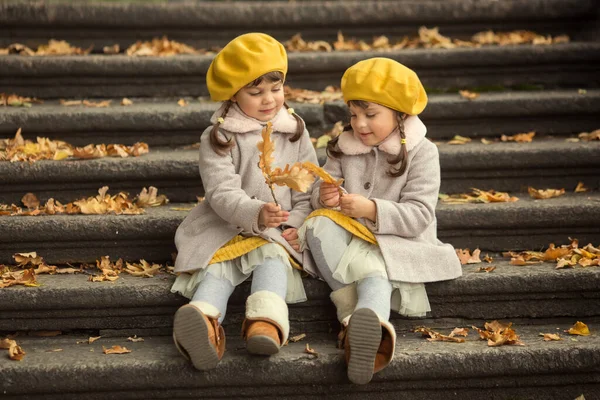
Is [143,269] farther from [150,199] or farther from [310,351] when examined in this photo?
[310,351]

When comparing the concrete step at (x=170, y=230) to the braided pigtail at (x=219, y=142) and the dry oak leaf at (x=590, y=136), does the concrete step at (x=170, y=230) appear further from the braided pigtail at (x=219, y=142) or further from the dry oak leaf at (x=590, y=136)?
the dry oak leaf at (x=590, y=136)

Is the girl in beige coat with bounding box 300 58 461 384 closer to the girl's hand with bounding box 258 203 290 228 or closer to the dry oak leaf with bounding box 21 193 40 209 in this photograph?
the girl's hand with bounding box 258 203 290 228

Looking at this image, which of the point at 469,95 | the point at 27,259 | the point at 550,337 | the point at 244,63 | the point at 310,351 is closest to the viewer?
the point at 310,351

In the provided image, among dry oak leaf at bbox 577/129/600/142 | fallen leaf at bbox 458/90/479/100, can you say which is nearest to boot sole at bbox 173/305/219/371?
fallen leaf at bbox 458/90/479/100

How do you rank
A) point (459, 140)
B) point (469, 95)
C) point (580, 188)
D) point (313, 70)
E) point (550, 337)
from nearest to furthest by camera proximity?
point (550, 337)
point (580, 188)
point (459, 140)
point (469, 95)
point (313, 70)

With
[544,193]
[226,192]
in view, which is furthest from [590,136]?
[226,192]

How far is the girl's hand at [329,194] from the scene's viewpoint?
340 cm

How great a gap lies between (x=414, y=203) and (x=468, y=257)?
57 cm

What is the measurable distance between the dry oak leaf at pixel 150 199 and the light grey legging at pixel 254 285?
34.5 inches

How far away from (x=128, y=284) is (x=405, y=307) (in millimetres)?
1218

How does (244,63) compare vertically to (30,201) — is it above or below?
above

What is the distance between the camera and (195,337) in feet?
9.69

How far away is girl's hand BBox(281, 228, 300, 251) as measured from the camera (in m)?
3.47

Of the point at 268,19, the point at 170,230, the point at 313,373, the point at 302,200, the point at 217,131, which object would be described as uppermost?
the point at 268,19
